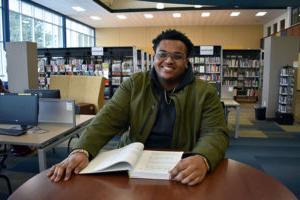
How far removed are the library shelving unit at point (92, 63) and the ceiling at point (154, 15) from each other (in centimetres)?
246

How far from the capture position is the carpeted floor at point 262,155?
3716 mm

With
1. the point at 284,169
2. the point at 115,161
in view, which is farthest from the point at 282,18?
the point at 115,161

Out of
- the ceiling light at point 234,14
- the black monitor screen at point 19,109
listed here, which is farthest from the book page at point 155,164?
the ceiling light at point 234,14

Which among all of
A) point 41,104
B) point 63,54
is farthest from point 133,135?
point 63,54

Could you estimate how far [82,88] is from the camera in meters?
6.19

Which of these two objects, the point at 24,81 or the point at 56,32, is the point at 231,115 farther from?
the point at 56,32

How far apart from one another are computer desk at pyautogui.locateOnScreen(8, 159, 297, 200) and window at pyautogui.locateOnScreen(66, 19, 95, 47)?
1346 centimetres

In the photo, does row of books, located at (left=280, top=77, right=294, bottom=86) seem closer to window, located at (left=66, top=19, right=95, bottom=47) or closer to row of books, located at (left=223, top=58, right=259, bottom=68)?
row of books, located at (left=223, top=58, right=259, bottom=68)

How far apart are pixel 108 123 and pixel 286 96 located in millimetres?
6485

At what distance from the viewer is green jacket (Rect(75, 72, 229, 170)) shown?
1523mm

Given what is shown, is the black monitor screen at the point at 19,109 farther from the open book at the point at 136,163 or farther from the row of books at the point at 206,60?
the row of books at the point at 206,60

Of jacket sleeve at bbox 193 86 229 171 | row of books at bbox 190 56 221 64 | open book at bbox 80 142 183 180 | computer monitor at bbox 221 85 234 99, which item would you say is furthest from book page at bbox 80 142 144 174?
row of books at bbox 190 56 221 64

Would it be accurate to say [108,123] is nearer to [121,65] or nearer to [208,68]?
[121,65]

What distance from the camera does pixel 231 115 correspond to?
835 cm
